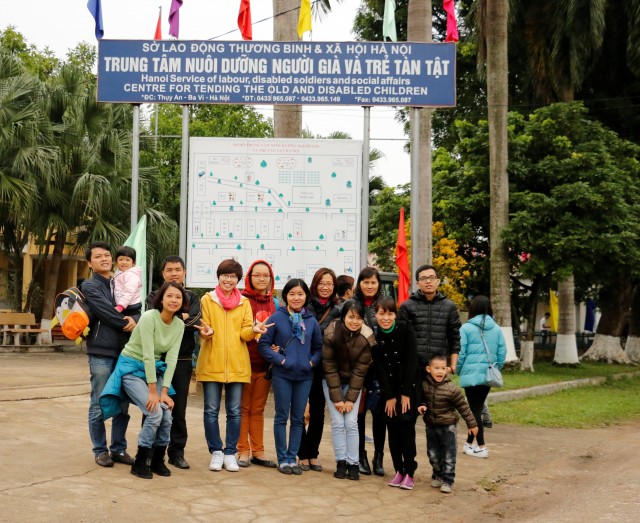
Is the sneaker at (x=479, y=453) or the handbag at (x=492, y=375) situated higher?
the handbag at (x=492, y=375)

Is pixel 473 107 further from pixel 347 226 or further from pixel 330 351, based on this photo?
pixel 330 351

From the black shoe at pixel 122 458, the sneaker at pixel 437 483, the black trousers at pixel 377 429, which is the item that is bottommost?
the sneaker at pixel 437 483

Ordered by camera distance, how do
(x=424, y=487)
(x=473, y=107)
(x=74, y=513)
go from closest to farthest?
(x=74, y=513)
(x=424, y=487)
(x=473, y=107)

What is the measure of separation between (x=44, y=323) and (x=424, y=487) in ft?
60.8

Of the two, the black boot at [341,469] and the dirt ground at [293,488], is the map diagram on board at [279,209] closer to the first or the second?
the dirt ground at [293,488]

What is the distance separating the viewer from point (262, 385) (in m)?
7.60

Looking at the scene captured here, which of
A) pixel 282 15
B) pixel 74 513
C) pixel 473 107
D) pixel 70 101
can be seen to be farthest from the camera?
pixel 473 107

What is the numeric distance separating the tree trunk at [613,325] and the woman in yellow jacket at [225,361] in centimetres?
2020

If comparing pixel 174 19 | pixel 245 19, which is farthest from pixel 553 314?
pixel 174 19

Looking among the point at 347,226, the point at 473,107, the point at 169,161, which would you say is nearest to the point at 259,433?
the point at 347,226

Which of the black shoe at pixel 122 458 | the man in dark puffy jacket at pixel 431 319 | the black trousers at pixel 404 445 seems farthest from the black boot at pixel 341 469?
the black shoe at pixel 122 458

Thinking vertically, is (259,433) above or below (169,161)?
below

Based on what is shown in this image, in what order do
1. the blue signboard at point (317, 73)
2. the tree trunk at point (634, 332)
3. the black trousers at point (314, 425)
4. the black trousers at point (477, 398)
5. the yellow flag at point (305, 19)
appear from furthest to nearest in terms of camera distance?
the tree trunk at point (634, 332)
the yellow flag at point (305, 19)
the blue signboard at point (317, 73)
the black trousers at point (477, 398)
the black trousers at point (314, 425)

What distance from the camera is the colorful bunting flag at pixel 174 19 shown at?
11.5 m
